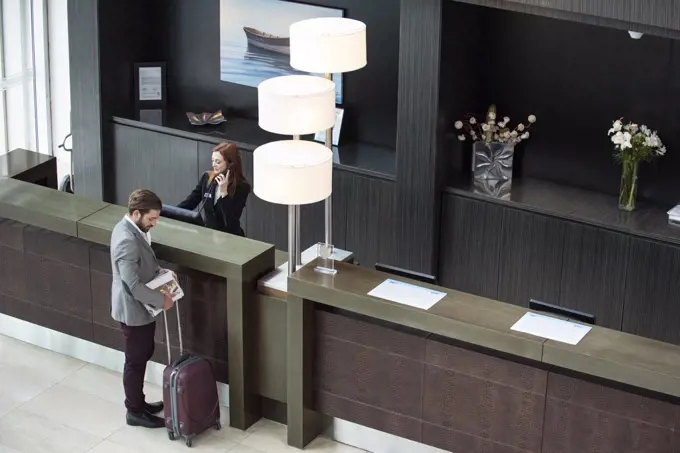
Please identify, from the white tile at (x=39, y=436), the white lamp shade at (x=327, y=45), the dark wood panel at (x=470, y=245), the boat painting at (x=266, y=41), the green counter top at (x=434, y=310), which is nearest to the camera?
the green counter top at (x=434, y=310)

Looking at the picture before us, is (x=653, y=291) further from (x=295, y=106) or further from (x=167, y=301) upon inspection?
(x=167, y=301)

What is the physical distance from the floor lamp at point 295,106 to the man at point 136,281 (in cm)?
84

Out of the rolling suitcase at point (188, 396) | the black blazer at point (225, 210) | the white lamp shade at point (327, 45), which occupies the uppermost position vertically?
the white lamp shade at point (327, 45)

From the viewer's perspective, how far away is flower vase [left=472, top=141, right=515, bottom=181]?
29.8 ft

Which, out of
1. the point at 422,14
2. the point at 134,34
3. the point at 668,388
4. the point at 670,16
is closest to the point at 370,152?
the point at 422,14

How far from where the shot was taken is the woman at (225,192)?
8.39 meters

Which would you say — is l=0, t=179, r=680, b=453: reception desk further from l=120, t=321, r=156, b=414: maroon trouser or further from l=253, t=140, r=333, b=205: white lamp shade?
l=253, t=140, r=333, b=205: white lamp shade

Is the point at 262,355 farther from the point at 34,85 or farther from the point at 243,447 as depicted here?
the point at 34,85

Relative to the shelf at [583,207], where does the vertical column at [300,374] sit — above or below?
below

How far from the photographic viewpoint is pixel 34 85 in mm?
11375

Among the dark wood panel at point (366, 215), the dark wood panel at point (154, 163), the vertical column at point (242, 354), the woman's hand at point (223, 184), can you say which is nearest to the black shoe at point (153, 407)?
the vertical column at point (242, 354)

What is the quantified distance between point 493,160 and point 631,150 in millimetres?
1074

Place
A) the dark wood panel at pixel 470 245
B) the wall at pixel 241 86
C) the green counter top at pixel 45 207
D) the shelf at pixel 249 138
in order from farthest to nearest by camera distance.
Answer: the wall at pixel 241 86
the shelf at pixel 249 138
the dark wood panel at pixel 470 245
the green counter top at pixel 45 207

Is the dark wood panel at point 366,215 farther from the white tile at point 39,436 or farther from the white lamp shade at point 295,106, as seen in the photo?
the white tile at point 39,436
